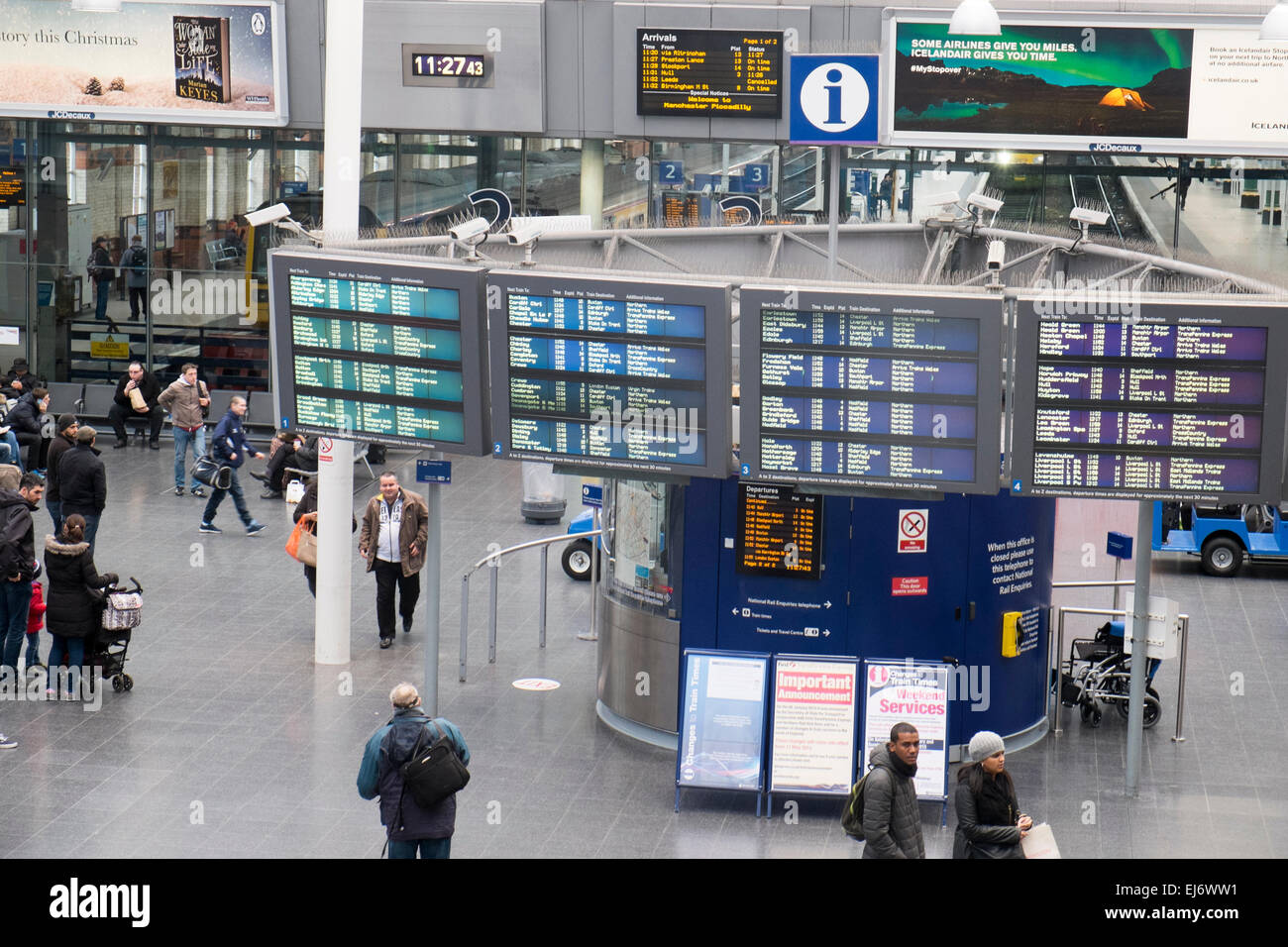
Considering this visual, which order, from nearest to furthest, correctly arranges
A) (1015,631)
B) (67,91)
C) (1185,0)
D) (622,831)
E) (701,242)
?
(622,831) < (1015,631) < (701,242) < (1185,0) < (67,91)

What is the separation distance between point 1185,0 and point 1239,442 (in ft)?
44.6

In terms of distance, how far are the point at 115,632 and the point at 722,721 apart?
5.18 meters

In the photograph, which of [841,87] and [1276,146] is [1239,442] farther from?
[1276,146]

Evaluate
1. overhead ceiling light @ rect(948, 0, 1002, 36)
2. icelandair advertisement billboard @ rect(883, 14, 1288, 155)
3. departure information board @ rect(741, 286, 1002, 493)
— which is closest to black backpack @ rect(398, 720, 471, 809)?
departure information board @ rect(741, 286, 1002, 493)

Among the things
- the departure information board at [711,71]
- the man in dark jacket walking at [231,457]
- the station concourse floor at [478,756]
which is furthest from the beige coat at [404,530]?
the departure information board at [711,71]

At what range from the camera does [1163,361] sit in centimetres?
1151

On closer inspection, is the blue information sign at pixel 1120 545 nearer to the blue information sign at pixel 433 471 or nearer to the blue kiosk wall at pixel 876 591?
the blue kiosk wall at pixel 876 591

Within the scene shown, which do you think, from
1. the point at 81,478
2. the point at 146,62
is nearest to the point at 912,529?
the point at 81,478

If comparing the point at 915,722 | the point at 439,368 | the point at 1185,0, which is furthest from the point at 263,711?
the point at 1185,0

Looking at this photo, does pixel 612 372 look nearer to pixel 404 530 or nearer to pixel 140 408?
pixel 404 530

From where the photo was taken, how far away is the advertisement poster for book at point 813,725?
12828 mm

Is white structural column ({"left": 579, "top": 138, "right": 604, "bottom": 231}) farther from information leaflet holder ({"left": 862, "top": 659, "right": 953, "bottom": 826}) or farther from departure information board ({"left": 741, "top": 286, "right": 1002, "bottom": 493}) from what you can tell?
departure information board ({"left": 741, "top": 286, "right": 1002, "bottom": 493})

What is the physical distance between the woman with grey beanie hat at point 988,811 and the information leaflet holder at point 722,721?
3.31 meters

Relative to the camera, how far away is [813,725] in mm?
12953
